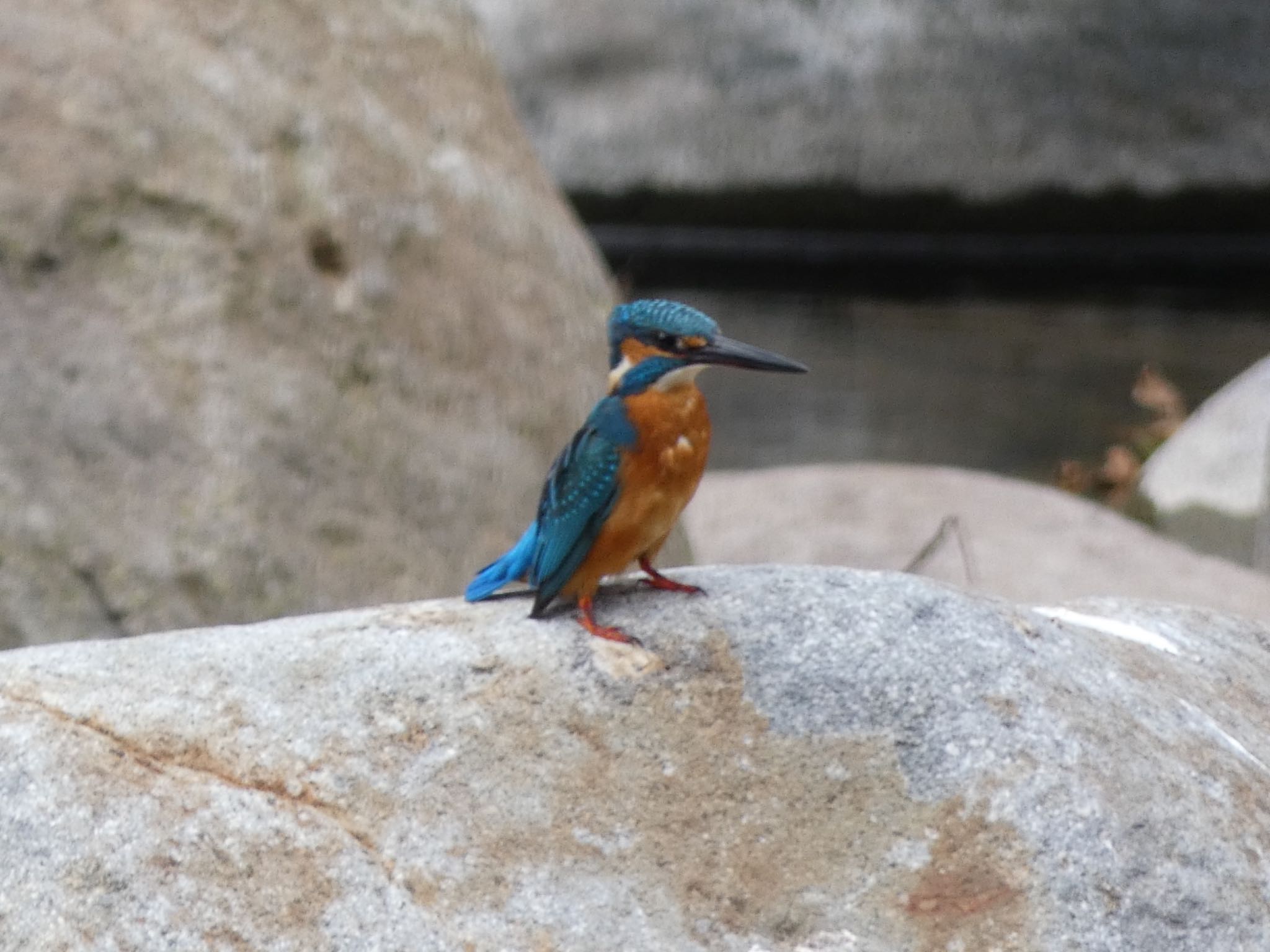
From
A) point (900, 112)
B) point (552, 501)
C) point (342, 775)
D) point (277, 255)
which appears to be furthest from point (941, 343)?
point (342, 775)

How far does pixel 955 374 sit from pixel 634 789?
563 cm

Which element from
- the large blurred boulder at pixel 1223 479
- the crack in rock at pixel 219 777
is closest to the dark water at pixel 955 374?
the large blurred boulder at pixel 1223 479

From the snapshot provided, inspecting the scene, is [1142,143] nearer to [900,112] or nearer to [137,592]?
[900,112]

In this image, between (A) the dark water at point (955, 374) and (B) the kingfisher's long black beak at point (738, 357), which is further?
(A) the dark water at point (955, 374)

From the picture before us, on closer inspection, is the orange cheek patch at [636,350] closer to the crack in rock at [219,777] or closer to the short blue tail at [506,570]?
the short blue tail at [506,570]

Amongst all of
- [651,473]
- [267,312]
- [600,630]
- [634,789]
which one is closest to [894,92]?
[267,312]

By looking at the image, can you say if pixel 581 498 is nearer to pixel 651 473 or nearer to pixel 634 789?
pixel 651 473

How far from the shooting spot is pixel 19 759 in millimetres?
1791

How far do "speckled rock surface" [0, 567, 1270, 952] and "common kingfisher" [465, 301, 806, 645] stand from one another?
90 millimetres

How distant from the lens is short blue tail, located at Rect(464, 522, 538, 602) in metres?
2.22

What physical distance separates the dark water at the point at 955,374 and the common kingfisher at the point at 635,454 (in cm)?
451

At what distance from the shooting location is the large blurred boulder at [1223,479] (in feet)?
16.6

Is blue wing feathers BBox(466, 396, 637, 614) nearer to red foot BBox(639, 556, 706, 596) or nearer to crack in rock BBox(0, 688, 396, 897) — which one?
red foot BBox(639, 556, 706, 596)

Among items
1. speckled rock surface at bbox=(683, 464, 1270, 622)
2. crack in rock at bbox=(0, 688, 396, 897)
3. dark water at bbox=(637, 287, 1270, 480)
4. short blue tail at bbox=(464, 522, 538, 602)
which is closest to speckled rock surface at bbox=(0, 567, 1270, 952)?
crack in rock at bbox=(0, 688, 396, 897)
